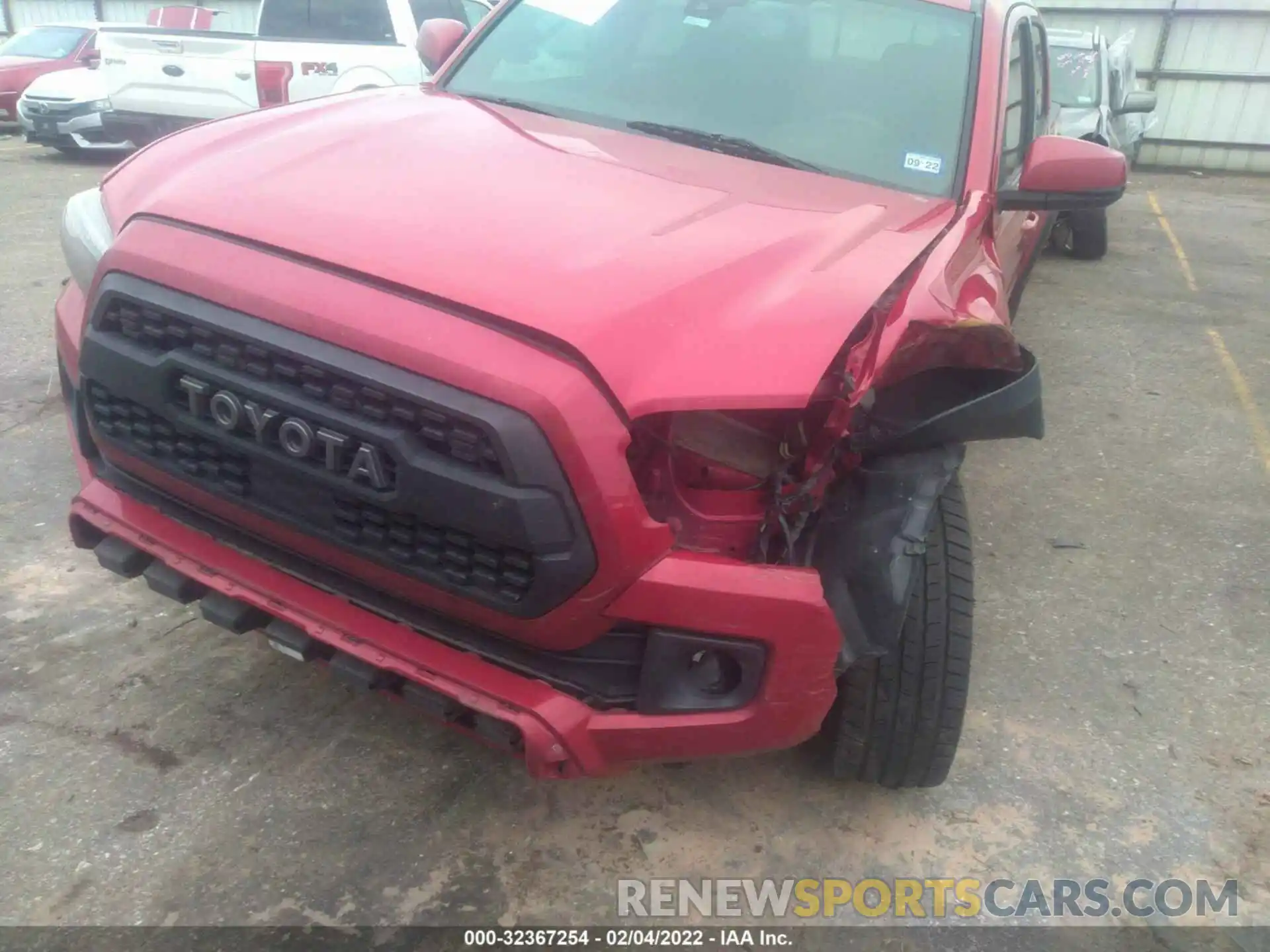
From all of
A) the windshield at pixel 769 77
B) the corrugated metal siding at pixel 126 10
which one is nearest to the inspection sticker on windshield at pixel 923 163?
the windshield at pixel 769 77

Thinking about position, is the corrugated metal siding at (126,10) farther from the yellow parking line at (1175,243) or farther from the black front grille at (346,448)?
the black front grille at (346,448)

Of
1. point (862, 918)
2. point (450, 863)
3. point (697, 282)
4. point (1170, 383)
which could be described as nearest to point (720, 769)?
point (862, 918)

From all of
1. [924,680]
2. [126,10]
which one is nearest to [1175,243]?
[924,680]

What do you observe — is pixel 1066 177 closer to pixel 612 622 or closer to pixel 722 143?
pixel 722 143

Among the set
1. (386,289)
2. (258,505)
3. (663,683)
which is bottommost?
(663,683)

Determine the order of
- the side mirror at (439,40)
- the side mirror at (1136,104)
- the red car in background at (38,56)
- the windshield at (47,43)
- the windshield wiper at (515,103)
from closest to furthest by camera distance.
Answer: the windshield wiper at (515,103)
the side mirror at (439,40)
the side mirror at (1136,104)
the red car in background at (38,56)
the windshield at (47,43)

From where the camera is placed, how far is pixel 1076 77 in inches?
332

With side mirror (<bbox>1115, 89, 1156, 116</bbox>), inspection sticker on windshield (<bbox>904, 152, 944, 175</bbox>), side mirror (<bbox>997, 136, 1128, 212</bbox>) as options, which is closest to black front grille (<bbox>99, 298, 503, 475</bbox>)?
inspection sticker on windshield (<bbox>904, 152, 944, 175</bbox>)

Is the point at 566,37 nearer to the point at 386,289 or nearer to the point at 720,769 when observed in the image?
the point at 386,289

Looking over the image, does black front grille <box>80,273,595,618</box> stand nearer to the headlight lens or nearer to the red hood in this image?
the red hood

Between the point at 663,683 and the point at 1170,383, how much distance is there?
4.67 metres

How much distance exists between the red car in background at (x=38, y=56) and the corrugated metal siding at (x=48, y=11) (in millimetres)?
8198

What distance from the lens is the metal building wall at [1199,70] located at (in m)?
14.3

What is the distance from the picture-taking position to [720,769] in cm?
254
